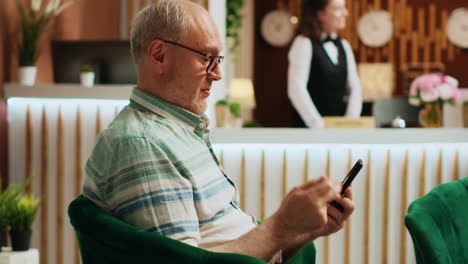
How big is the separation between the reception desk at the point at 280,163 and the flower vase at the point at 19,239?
13.1 inches

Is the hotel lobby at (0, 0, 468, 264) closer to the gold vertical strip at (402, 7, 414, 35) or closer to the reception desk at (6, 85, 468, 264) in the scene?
the reception desk at (6, 85, 468, 264)

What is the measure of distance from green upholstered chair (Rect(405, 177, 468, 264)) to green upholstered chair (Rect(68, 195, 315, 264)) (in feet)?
1.76

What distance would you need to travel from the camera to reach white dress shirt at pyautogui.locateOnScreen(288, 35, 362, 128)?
3434mm

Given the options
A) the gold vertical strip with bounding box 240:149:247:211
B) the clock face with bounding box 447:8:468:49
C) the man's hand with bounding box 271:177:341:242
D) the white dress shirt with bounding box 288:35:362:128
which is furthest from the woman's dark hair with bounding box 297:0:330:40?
the clock face with bounding box 447:8:468:49

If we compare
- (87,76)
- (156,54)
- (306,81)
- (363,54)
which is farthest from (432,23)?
(156,54)

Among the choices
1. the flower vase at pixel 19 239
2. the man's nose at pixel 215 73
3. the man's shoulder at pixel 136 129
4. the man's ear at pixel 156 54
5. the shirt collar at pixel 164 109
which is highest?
the man's ear at pixel 156 54

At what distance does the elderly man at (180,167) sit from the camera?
1277 mm

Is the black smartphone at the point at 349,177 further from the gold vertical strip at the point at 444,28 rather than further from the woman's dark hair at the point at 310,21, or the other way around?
Answer: the gold vertical strip at the point at 444,28

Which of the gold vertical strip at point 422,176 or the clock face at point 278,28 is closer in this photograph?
the gold vertical strip at point 422,176

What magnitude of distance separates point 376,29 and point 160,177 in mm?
6905

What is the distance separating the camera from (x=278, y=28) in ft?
26.6

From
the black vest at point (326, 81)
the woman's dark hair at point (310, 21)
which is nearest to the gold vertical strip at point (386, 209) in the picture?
the black vest at point (326, 81)

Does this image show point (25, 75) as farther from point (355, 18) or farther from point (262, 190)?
point (355, 18)

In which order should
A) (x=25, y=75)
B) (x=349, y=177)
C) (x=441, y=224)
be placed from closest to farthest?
1. (x=349, y=177)
2. (x=441, y=224)
3. (x=25, y=75)
